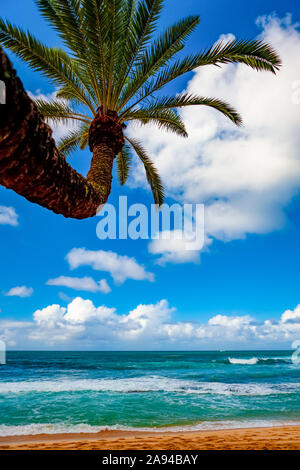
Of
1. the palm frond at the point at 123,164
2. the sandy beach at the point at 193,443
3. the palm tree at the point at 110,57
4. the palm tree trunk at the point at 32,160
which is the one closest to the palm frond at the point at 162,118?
the palm tree at the point at 110,57

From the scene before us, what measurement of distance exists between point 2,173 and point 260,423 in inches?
441

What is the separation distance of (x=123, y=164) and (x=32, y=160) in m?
9.54

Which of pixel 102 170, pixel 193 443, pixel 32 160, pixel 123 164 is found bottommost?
pixel 193 443

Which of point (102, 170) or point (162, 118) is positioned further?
point (162, 118)

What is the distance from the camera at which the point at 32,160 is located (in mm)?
2117

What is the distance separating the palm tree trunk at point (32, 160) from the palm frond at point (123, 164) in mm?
7943

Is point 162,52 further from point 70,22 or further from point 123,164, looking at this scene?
point 123,164

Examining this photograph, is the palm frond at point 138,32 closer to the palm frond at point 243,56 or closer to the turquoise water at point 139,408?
the palm frond at point 243,56

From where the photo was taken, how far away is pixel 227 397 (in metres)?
13.5

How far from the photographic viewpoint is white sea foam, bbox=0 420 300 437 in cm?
834

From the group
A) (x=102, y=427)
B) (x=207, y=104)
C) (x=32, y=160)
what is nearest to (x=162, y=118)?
(x=207, y=104)

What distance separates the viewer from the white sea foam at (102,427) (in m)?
8.34
